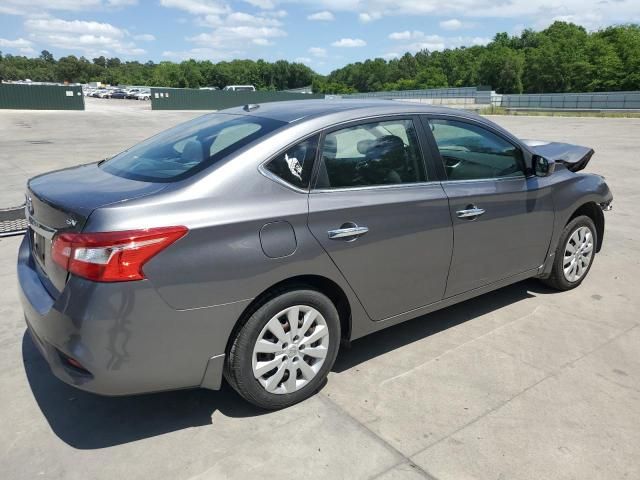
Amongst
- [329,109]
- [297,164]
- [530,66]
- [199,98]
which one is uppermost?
[530,66]

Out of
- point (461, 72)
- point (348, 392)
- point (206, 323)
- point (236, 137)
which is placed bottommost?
point (348, 392)

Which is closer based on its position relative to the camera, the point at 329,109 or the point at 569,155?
the point at 329,109

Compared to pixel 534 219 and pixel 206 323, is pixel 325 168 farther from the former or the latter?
pixel 534 219

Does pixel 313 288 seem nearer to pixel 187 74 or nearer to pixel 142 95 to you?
pixel 142 95

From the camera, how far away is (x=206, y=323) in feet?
8.63

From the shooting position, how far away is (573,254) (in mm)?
4770

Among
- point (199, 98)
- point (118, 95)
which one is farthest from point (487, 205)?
point (118, 95)

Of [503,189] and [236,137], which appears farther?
[503,189]

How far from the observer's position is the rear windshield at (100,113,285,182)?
2922mm

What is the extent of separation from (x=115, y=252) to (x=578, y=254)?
402cm

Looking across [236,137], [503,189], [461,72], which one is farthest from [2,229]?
[461,72]

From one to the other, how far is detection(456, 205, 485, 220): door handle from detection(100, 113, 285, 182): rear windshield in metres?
1.36

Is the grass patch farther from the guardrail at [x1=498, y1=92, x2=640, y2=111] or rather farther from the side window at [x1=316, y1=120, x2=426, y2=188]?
the side window at [x1=316, y1=120, x2=426, y2=188]

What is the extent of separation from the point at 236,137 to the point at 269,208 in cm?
57
